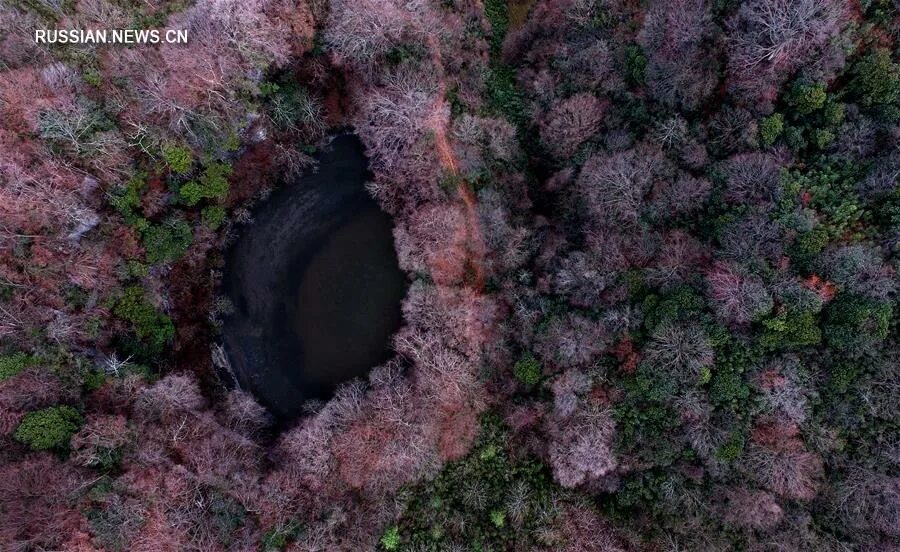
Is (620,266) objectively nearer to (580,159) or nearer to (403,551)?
(580,159)

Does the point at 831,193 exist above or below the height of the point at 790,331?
above

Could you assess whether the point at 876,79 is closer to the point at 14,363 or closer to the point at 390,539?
the point at 390,539

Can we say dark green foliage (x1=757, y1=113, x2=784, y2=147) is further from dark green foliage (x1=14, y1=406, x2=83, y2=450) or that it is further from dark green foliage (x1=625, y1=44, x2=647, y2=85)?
dark green foliage (x1=14, y1=406, x2=83, y2=450)

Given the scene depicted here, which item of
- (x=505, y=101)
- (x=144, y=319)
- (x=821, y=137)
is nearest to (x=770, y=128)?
(x=821, y=137)

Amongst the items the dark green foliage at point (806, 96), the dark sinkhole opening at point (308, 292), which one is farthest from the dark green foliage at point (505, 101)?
the dark green foliage at point (806, 96)

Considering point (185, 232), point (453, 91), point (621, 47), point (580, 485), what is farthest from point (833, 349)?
point (185, 232)
